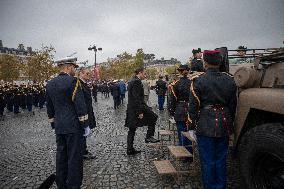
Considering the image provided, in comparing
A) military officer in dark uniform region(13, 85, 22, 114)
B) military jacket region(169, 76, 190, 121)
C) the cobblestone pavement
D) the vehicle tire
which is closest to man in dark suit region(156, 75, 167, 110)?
the cobblestone pavement

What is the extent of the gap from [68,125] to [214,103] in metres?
2.22

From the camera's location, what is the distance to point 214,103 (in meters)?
3.93

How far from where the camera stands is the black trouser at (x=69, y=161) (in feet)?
14.3

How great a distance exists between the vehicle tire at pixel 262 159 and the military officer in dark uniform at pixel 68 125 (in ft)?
7.82

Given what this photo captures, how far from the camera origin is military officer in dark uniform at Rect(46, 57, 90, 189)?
439cm

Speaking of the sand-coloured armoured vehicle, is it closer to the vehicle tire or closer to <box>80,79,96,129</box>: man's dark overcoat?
the vehicle tire

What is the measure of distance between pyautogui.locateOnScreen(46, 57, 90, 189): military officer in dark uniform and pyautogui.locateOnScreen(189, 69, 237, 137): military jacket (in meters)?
1.76

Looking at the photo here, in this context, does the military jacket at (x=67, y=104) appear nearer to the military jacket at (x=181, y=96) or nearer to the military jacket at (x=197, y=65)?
the military jacket at (x=181, y=96)

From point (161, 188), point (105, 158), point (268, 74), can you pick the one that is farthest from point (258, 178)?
point (105, 158)

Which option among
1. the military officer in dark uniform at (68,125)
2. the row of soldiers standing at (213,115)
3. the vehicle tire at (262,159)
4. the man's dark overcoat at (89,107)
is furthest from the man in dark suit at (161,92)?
the vehicle tire at (262,159)

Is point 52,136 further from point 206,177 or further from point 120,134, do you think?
point 206,177

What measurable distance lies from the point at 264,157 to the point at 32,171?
465 cm

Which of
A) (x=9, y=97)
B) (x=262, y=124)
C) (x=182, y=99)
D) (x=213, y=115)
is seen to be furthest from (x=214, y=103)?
(x=9, y=97)

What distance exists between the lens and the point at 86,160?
21.9 feet
